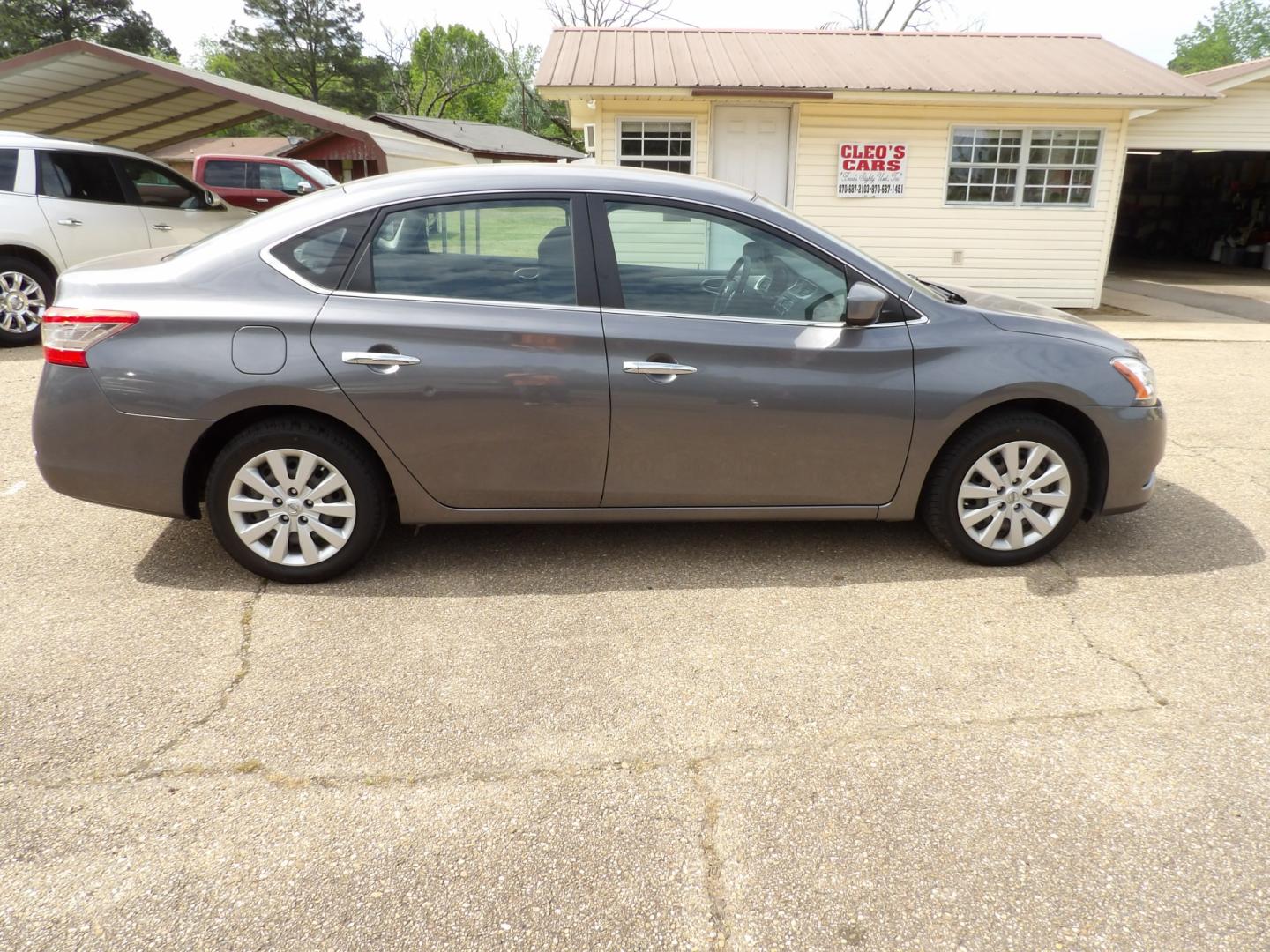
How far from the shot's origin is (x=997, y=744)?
2775mm

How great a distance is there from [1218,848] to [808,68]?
11.0m

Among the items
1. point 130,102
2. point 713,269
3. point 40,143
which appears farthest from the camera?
point 130,102

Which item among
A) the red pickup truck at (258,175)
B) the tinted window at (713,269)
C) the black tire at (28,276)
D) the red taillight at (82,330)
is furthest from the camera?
the red pickup truck at (258,175)

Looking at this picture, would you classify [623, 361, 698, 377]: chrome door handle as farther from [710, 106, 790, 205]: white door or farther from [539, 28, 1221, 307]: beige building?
[710, 106, 790, 205]: white door

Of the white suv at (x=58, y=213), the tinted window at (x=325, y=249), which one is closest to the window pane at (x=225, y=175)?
the white suv at (x=58, y=213)

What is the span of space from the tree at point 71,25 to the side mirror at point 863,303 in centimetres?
5161

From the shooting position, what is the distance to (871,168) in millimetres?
11562

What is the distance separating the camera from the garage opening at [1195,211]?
67.5ft

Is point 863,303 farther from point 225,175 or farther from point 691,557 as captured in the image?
point 225,175

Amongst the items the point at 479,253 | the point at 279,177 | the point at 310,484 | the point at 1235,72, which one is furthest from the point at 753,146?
the point at 279,177

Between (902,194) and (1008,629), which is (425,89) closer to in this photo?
(902,194)

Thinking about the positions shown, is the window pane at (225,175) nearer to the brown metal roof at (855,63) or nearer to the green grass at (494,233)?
the brown metal roof at (855,63)

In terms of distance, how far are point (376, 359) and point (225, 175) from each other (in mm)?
15456

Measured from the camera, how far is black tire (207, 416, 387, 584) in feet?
11.7
